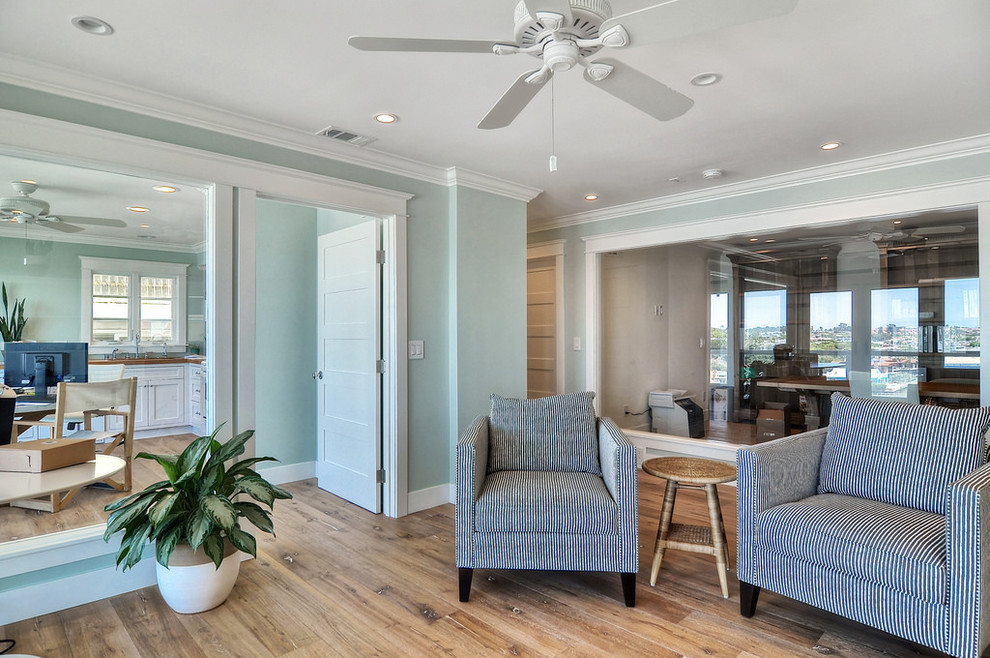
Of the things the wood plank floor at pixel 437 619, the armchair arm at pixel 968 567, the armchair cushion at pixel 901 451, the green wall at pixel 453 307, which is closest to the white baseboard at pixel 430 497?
the green wall at pixel 453 307

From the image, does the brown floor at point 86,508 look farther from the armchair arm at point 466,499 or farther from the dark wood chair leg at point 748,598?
the dark wood chair leg at point 748,598

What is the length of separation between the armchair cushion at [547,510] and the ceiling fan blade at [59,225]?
231cm

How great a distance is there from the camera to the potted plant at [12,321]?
2500 mm

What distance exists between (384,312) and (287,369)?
1.25 meters

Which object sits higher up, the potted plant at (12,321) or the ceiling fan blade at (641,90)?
the ceiling fan blade at (641,90)

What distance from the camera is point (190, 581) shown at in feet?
8.05

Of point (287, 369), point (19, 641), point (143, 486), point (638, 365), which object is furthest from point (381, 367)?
point (638, 365)

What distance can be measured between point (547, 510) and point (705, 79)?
6.78 feet

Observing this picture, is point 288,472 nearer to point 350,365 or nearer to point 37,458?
point 350,365

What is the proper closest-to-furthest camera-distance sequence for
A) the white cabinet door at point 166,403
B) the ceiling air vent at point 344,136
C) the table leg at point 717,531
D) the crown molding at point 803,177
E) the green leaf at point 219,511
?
the green leaf at point 219,511 < the table leg at point 717,531 < the white cabinet door at point 166,403 < the ceiling air vent at point 344,136 < the crown molding at point 803,177

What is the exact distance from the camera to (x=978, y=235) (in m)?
3.43

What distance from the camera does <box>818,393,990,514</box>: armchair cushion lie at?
2361 millimetres

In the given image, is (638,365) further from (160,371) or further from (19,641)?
(19,641)

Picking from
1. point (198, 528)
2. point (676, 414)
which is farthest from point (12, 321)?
point (676, 414)
